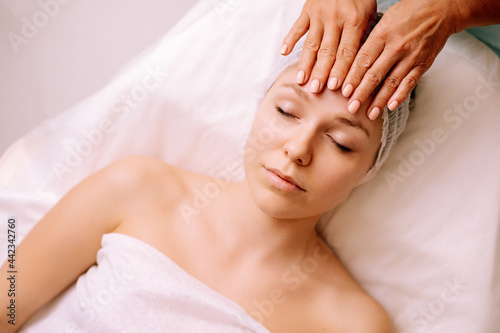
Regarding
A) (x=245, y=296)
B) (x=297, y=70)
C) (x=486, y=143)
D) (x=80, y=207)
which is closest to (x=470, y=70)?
(x=486, y=143)

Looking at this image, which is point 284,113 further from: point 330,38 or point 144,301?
point 144,301

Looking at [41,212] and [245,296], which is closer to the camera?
[245,296]

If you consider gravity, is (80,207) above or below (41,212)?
above

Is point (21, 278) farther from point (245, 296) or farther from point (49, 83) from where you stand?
point (49, 83)

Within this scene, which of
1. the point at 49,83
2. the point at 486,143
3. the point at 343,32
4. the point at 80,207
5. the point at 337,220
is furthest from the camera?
→ the point at 49,83

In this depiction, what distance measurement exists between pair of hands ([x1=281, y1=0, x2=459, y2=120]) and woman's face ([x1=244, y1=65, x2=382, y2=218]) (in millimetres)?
46

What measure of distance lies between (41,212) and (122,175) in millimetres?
377

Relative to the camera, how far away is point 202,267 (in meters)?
1.37

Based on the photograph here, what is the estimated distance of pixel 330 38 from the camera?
1224 mm

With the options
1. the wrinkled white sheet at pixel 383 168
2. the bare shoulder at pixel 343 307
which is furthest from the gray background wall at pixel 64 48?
the bare shoulder at pixel 343 307

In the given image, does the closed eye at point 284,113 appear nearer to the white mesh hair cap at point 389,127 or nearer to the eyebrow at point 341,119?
the eyebrow at point 341,119

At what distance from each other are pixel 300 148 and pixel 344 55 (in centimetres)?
28

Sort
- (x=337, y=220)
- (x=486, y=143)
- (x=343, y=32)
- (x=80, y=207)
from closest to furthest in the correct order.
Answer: (x=343, y=32)
(x=80, y=207)
(x=486, y=143)
(x=337, y=220)

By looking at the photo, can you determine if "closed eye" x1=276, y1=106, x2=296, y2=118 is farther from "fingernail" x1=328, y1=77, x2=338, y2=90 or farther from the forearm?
the forearm
